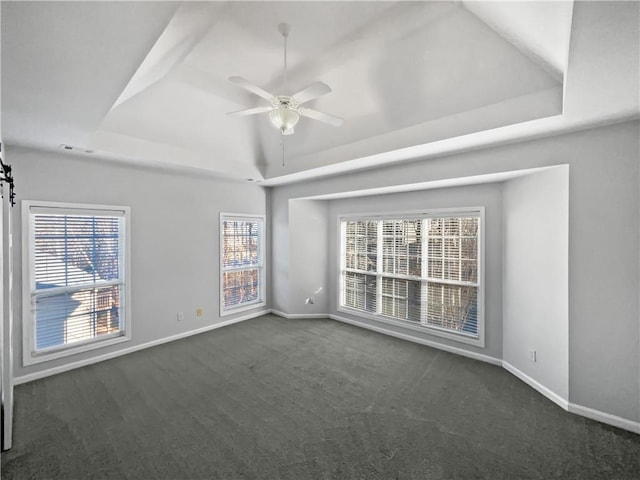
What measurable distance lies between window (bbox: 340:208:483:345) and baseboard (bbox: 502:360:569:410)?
41 centimetres

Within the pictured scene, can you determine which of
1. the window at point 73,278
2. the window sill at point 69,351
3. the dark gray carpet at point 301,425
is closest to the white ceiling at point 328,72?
the window at point 73,278

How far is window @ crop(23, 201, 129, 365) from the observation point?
3166 millimetres

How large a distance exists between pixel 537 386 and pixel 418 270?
1.91 m

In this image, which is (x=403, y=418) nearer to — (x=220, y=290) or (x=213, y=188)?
(x=220, y=290)

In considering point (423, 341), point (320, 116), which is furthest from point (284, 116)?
point (423, 341)

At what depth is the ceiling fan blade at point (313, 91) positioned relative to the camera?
6.62 feet

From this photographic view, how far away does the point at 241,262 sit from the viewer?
532 centimetres

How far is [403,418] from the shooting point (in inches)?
99.3

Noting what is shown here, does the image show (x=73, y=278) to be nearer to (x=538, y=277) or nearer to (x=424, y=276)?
(x=424, y=276)

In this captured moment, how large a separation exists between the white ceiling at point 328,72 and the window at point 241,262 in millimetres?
1467

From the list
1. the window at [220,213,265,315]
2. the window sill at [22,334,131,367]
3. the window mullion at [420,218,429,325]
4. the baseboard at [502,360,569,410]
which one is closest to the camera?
the baseboard at [502,360,569,410]

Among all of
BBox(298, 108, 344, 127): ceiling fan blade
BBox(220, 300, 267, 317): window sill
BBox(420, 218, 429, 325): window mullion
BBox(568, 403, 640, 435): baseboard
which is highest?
BBox(298, 108, 344, 127): ceiling fan blade

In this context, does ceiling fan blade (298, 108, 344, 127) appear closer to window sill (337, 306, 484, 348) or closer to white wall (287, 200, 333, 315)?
white wall (287, 200, 333, 315)

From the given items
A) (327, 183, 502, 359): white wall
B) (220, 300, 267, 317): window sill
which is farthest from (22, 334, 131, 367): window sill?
(327, 183, 502, 359): white wall
